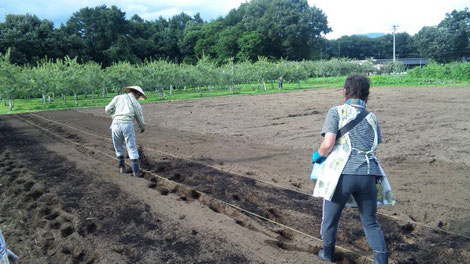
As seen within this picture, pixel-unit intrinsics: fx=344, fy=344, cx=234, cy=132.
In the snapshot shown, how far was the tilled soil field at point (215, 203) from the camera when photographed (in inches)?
157

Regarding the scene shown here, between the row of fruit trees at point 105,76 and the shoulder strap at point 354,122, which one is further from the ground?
the row of fruit trees at point 105,76

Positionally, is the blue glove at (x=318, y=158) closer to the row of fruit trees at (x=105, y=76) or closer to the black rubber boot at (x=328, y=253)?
the black rubber boot at (x=328, y=253)

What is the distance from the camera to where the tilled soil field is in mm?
3979

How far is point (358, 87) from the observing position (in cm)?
324

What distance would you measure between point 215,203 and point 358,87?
3113 mm

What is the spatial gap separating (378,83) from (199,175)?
38.0m

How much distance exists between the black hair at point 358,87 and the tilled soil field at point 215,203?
5.80 feet

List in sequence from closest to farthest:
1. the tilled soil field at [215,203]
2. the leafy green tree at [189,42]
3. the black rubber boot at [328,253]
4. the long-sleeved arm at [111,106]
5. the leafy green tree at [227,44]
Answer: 1. the black rubber boot at [328,253]
2. the tilled soil field at [215,203]
3. the long-sleeved arm at [111,106]
4. the leafy green tree at [227,44]
5. the leafy green tree at [189,42]

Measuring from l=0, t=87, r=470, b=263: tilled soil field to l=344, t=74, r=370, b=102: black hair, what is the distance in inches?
69.6

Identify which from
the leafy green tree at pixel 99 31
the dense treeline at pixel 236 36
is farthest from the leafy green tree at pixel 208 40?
the leafy green tree at pixel 99 31

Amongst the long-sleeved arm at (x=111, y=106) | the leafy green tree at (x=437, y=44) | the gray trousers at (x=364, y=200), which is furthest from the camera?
the leafy green tree at (x=437, y=44)

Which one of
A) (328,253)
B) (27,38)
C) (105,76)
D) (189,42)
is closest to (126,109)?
(328,253)

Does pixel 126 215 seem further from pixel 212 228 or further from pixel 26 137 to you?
pixel 26 137

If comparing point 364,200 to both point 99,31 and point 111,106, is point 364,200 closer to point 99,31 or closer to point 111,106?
point 111,106
